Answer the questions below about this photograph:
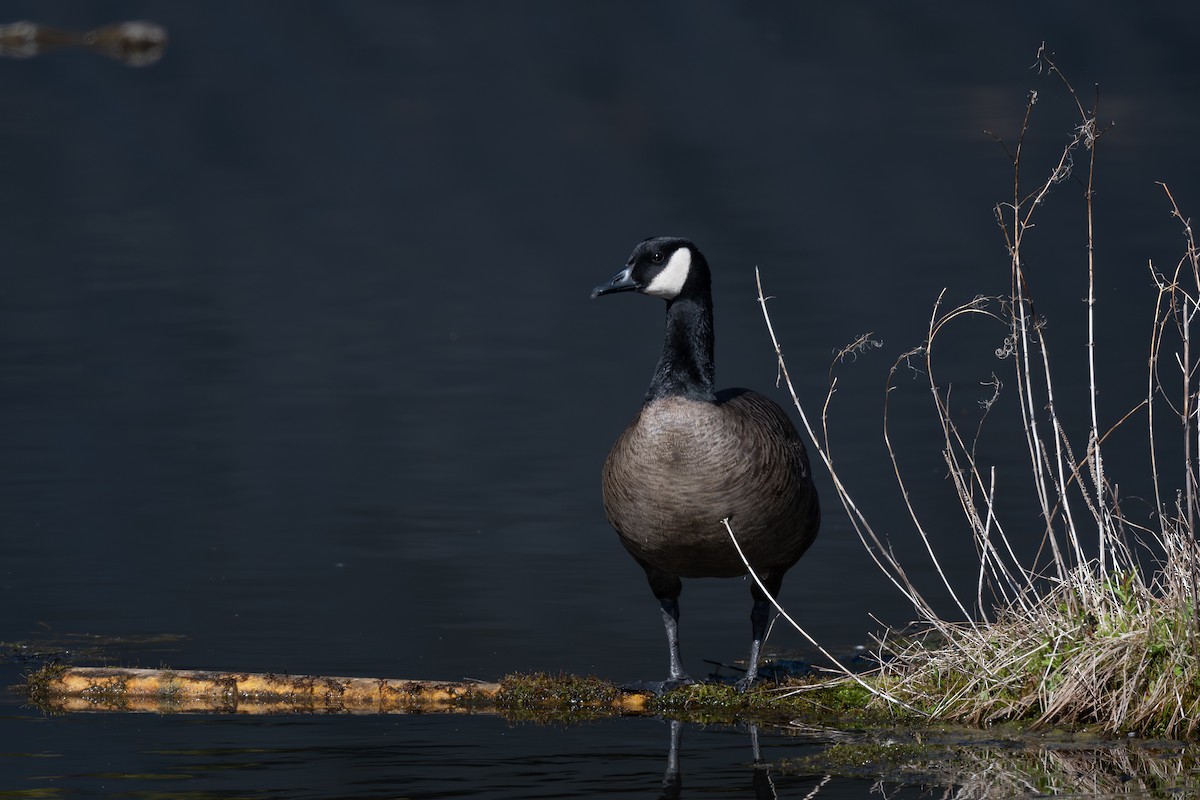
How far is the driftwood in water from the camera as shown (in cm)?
836

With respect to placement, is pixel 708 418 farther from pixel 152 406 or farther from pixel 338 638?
pixel 152 406

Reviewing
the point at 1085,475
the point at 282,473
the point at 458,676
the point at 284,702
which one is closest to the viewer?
the point at 284,702

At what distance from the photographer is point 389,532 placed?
49.1ft

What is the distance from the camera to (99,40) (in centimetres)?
229

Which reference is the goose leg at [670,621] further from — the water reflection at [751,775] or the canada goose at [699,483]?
the water reflection at [751,775]

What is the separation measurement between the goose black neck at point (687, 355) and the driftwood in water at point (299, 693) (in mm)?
1689

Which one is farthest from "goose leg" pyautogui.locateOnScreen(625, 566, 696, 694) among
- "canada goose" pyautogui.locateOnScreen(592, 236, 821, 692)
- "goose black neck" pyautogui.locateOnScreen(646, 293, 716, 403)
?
"goose black neck" pyautogui.locateOnScreen(646, 293, 716, 403)

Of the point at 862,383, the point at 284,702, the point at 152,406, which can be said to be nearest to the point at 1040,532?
the point at 284,702

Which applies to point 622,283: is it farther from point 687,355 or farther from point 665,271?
point 687,355

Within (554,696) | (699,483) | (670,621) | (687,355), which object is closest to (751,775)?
(554,696)

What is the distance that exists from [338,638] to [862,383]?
15254 millimetres

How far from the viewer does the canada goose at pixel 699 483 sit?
28.8ft

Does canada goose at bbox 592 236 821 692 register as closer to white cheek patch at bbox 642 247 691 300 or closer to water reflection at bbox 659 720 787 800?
white cheek patch at bbox 642 247 691 300

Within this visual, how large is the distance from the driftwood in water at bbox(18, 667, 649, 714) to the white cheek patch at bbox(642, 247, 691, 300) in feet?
7.91
